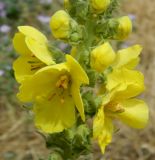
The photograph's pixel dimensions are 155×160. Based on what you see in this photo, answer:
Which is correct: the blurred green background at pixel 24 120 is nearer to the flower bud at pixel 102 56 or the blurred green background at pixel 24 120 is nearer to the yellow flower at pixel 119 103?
the yellow flower at pixel 119 103

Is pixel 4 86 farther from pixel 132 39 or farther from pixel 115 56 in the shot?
pixel 115 56

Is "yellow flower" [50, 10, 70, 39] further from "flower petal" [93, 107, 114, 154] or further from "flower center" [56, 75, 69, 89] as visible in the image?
"flower petal" [93, 107, 114, 154]

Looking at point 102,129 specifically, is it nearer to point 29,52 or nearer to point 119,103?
point 119,103

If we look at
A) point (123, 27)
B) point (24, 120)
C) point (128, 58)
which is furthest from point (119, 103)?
point (24, 120)

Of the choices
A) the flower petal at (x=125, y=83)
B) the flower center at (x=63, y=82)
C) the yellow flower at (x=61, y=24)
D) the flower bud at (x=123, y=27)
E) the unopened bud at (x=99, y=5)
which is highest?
the unopened bud at (x=99, y=5)

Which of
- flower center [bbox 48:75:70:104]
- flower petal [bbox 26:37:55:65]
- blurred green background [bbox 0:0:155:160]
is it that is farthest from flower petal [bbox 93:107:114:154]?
blurred green background [bbox 0:0:155:160]

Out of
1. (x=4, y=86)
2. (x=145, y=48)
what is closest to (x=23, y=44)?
(x=4, y=86)

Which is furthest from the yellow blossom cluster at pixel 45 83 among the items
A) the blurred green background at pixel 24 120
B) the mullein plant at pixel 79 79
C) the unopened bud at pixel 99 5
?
the blurred green background at pixel 24 120

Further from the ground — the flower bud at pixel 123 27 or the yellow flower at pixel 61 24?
the yellow flower at pixel 61 24
